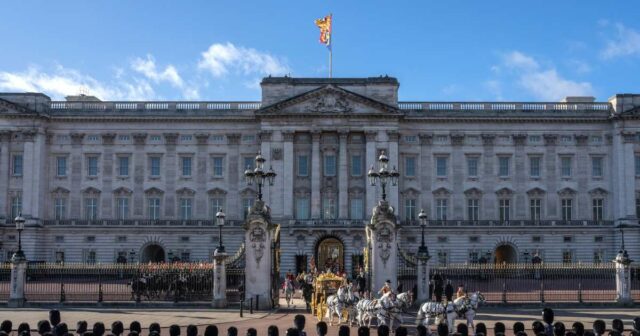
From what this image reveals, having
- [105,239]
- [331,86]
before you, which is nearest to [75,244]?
[105,239]

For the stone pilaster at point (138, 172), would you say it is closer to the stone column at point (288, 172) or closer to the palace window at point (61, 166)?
the palace window at point (61, 166)

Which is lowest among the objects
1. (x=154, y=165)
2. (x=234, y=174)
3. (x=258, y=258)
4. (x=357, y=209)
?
(x=258, y=258)

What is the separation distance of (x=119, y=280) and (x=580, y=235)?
135 feet

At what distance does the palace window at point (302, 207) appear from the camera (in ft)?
223

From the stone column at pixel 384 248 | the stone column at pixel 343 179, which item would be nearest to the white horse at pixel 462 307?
the stone column at pixel 384 248

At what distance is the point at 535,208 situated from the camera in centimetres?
6931

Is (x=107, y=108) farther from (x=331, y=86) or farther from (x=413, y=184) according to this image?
(x=413, y=184)

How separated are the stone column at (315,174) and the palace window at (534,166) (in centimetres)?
1923

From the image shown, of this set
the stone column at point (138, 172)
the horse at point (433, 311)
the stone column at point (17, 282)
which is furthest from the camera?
the stone column at point (138, 172)

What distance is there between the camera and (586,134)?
69562mm

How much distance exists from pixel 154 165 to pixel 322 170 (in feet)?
50.8

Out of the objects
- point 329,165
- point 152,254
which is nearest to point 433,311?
point 329,165

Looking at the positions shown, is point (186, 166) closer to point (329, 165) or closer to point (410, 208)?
point (329, 165)

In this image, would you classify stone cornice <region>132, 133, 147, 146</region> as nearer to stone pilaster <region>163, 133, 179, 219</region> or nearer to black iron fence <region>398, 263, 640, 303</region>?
stone pilaster <region>163, 133, 179, 219</region>
